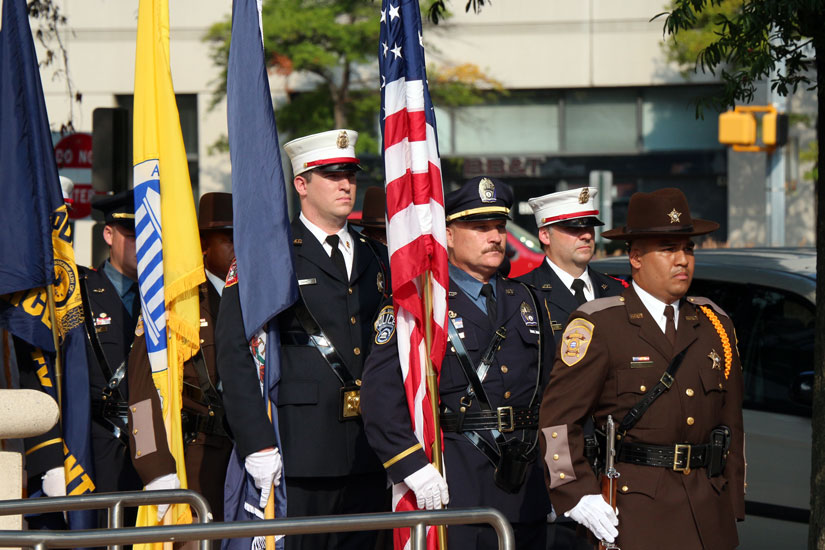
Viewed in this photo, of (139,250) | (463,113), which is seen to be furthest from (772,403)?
(463,113)

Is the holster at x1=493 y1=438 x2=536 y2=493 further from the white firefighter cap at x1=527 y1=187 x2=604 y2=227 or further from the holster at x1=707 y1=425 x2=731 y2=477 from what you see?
the white firefighter cap at x1=527 y1=187 x2=604 y2=227

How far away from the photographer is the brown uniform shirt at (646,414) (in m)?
4.84

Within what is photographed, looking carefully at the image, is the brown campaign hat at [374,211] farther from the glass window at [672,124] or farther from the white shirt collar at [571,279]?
the glass window at [672,124]

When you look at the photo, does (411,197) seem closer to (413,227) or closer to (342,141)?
(413,227)

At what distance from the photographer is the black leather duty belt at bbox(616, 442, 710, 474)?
4898mm

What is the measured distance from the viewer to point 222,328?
552 cm

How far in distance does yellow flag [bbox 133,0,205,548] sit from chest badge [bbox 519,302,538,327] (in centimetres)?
158

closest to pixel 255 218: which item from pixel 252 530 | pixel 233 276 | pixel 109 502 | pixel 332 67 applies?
pixel 233 276

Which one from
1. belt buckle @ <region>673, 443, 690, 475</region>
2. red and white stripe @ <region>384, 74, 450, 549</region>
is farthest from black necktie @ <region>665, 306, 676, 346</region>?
red and white stripe @ <region>384, 74, 450, 549</region>

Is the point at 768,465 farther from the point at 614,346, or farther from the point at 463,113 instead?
the point at 463,113

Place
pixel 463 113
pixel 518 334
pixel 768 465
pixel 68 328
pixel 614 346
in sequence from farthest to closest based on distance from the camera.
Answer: pixel 463 113 < pixel 768 465 < pixel 68 328 < pixel 518 334 < pixel 614 346

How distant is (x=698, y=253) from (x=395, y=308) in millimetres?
3305

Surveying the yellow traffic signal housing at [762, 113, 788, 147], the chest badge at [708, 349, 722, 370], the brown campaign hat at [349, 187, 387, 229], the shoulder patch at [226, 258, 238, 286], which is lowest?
the chest badge at [708, 349, 722, 370]

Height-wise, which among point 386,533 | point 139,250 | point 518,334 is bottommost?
point 386,533
